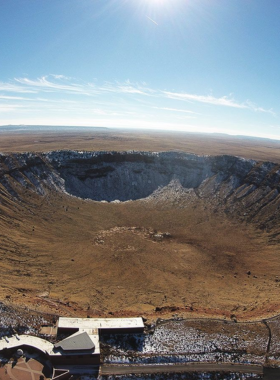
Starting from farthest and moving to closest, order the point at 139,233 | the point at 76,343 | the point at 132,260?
the point at 139,233 → the point at 132,260 → the point at 76,343

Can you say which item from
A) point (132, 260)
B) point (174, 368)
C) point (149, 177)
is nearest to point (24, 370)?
point (174, 368)

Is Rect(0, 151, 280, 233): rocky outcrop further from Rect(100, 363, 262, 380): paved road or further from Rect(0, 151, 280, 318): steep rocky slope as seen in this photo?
Rect(100, 363, 262, 380): paved road

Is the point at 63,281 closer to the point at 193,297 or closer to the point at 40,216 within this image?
the point at 193,297

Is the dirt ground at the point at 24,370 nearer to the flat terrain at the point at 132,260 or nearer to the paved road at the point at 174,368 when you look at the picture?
the paved road at the point at 174,368

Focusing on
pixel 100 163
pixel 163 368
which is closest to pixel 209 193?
pixel 100 163

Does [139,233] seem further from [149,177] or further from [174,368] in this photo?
[174,368]

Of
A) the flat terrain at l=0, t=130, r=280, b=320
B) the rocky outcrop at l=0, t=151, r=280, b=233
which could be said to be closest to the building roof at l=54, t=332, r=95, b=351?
the flat terrain at l=0, t=130, r=280, b=320
